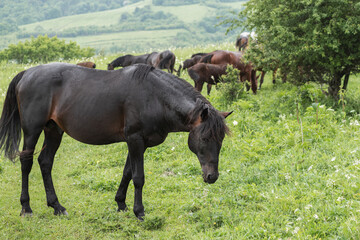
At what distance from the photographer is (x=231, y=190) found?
18.9ft

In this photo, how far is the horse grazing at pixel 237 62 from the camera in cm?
1276

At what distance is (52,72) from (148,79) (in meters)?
1.63

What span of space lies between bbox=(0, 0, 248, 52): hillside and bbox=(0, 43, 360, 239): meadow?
3706 inches

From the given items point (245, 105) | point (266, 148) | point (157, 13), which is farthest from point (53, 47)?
point (157, 13)

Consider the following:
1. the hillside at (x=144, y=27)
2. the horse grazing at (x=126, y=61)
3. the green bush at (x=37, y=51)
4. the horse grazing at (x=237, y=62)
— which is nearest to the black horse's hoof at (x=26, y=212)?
the horse grazing at (x=237, y=62)

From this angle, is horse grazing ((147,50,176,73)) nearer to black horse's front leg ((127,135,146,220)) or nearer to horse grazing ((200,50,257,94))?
horse grazing ((200,50,257,94))

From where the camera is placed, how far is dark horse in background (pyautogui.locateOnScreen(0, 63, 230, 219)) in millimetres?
4824

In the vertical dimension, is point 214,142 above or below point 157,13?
above

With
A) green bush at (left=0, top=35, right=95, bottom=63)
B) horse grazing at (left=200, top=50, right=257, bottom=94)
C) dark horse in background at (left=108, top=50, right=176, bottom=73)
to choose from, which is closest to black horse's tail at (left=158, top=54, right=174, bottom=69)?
dark horse in background at (left=108, top=50, right=176, bottom=73)

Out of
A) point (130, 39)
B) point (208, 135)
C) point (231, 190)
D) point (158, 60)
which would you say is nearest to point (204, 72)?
point (158, 60)

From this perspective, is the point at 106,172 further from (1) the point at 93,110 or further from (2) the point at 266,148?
(2) the point at 266,148

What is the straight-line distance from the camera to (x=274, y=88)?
13.3m

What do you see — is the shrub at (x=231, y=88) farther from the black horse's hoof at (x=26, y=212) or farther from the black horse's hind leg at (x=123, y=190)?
the black horse's hoof at (x=26, y=212)

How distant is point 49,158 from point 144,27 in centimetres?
13554
